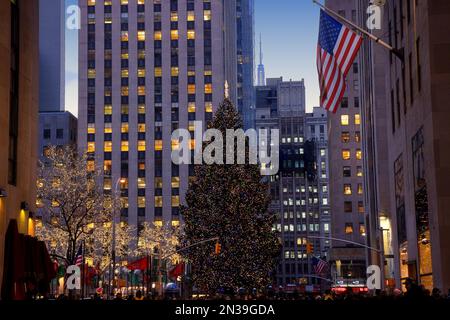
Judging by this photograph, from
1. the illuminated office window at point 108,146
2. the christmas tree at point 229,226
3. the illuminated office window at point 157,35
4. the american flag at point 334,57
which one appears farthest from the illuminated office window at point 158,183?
the american flag at point 334,57

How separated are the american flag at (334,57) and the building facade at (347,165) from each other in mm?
100481

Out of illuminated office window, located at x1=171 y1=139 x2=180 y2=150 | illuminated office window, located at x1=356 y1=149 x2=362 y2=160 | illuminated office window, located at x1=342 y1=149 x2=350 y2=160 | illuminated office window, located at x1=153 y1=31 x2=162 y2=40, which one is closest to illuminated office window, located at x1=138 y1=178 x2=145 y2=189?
illuminated office window, located at x1=171 y1=139 x2=180 y2=150

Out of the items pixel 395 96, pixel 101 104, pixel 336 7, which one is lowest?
pixel 395 96

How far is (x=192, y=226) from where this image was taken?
263 ft

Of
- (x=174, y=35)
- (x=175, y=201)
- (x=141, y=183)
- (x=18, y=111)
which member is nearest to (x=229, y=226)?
(x=18, y=111)

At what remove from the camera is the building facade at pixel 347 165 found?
440 feet

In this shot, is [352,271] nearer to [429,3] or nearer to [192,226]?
[192,226]

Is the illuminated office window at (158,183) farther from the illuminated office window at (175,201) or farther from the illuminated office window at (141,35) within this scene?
the illuminated office window at (141,35)

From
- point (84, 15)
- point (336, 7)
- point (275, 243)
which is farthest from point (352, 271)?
point (84, 15)

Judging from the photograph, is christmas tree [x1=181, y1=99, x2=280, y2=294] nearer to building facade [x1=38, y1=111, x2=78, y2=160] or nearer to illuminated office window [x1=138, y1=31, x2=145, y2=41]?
illuminated office window [x1=138, y1=31, x2=145, y2=41]

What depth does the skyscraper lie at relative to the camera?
159 metres

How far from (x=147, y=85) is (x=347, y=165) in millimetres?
43827

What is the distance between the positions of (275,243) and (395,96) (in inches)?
1249
